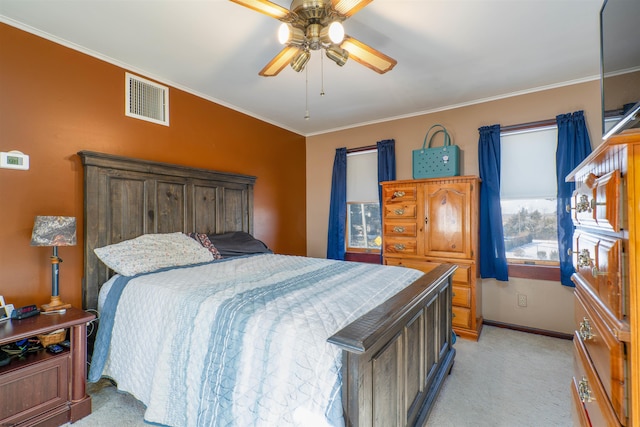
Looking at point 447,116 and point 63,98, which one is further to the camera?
point 447,116

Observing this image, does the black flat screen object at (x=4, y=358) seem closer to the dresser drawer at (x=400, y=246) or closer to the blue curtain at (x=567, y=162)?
the dresser drawer at (x=400, y=246)

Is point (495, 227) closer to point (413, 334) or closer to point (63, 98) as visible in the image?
point (413, 334)

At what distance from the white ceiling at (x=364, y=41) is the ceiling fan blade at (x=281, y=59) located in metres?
0.28

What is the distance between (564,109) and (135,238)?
4417mm

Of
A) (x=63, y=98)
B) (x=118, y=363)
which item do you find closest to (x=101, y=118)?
(x=63, y=98)

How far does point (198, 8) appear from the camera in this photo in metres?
1.91

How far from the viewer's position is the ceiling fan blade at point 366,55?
1.81 m

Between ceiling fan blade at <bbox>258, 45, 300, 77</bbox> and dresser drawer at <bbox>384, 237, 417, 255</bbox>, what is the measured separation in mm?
2300

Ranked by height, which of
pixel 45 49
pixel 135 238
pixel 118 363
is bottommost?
pixel 118 363

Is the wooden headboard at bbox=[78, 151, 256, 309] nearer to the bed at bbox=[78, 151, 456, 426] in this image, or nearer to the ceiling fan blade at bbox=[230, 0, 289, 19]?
the bed at bbox=[78, 151, 456, 426]

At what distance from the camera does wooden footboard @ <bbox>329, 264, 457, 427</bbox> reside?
3.19 ft

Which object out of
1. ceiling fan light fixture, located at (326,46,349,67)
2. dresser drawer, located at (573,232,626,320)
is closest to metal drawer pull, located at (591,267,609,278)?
dresser drawer, located at (573,232,626,320)

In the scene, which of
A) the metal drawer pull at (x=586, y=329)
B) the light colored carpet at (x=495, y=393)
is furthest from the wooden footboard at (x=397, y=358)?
the metal drawer pull at (x=586, y=329)

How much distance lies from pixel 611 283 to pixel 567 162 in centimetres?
281
